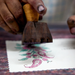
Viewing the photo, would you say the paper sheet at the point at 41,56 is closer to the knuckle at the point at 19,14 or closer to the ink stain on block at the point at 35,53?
the ink stain on block at the point at 35,53

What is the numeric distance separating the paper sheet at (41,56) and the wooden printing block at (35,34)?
5 centimetres

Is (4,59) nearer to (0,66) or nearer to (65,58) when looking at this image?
(0,66)

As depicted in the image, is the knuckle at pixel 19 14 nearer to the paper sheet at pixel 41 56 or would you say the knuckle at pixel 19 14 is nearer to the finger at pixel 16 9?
the finger at pixel 16 9

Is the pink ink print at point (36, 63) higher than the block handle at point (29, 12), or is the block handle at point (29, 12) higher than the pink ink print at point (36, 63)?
the block handle at point (29, 12)

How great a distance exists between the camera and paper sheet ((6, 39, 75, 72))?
1.02 feet

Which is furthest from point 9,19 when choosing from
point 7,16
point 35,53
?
point 35,53

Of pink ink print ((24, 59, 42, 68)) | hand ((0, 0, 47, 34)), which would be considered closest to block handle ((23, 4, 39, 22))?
hand ((0, 0, 47, 34))

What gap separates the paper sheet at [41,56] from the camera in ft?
1.02

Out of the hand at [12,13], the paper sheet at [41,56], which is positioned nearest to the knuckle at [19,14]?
the hand at [12,13]

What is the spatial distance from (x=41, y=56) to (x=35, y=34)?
0.07m

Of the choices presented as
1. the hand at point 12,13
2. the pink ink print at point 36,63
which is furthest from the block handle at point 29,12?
the pink ink print at point 36,63

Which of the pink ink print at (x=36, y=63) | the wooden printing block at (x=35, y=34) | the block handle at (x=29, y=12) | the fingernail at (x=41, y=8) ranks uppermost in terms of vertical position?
the fingernail at (x=41, y=8)

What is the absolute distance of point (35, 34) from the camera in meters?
0.34

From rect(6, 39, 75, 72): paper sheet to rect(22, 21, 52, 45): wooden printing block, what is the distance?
52 mm
